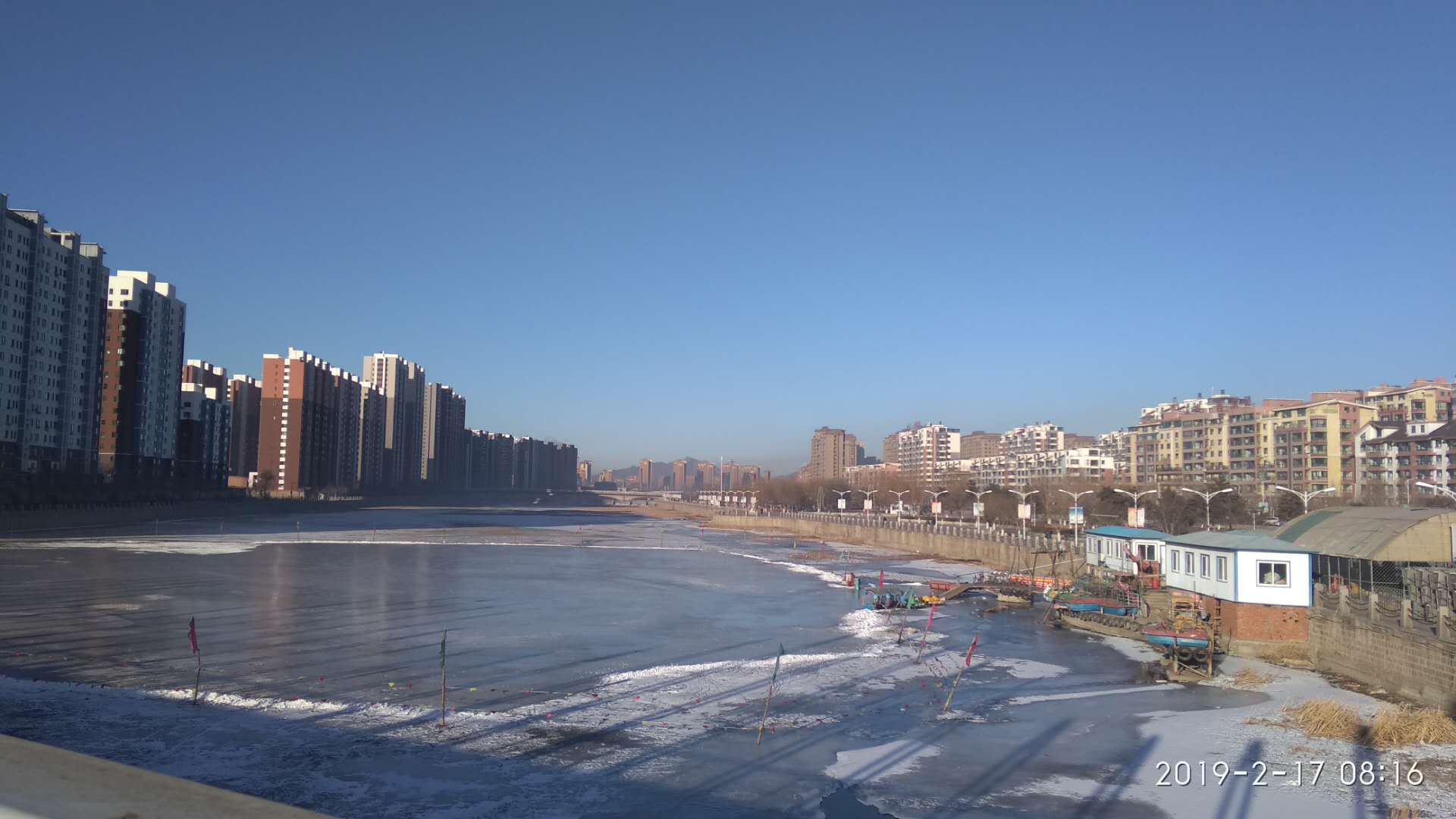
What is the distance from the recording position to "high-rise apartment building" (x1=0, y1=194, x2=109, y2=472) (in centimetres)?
9469

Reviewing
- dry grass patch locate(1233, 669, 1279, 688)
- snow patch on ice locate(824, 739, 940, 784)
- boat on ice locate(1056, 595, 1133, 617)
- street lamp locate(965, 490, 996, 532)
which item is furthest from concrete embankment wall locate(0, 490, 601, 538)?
dry grass patch locate(1233, 669, 1279, 688)

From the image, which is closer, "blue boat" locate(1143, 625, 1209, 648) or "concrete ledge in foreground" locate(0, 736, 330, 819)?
"concrete ledge in foreground" locate(0, 736, 330, 819)

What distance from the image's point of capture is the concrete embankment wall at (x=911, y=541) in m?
58.7

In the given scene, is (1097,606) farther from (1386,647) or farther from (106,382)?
(106,382)

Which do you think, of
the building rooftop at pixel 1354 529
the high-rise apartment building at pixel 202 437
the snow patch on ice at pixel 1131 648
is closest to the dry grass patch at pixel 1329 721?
the snow patch on ice at pixel 1131 648

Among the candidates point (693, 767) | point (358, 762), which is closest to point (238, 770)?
point (358, 762)

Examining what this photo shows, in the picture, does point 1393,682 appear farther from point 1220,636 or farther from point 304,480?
point 304,480

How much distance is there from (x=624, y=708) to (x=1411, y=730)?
15317mm

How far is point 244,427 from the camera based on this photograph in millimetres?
185750

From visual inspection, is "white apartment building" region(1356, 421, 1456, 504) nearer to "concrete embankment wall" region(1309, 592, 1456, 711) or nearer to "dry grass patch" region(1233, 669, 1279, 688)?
"concrete embankment wall" region(1309, 592, 1456, 711)

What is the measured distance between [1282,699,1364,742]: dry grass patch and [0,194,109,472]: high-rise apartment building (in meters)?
105

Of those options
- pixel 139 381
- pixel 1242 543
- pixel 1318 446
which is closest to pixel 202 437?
pixel 139 381

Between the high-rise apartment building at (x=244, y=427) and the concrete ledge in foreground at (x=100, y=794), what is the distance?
19977 cm

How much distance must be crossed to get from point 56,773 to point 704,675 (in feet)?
65.7
